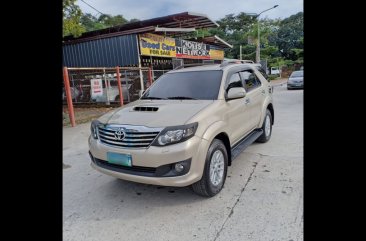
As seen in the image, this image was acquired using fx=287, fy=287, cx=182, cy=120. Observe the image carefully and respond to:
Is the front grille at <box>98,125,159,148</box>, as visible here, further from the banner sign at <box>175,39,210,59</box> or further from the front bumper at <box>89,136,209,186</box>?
the banner sign at <box>175,39,210,59</box>

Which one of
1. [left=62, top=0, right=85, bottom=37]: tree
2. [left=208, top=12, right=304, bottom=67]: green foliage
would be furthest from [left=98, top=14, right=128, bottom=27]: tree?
[left=62, top=0, right=85, bottom=37]: tree

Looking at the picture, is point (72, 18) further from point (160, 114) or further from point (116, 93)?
point (160, 114)

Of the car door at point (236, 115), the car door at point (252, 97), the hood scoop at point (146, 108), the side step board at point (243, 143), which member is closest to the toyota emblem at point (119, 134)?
the hood scoop at point (146, 108)

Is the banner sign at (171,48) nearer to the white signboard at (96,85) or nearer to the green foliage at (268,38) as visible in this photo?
the white signboard at (96,85)

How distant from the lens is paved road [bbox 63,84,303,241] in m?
2.87

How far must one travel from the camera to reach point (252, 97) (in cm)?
502

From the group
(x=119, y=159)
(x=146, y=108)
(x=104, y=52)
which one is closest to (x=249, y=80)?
(x=146, y=108)

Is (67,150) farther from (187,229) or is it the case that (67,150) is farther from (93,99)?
(93,99)

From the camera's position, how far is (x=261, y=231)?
2.81 m

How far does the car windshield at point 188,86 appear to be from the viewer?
416 cm

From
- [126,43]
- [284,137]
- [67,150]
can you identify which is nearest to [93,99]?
[126,43]

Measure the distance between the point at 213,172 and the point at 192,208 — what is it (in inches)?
20.3

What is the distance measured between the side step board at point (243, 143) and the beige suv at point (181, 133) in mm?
21
